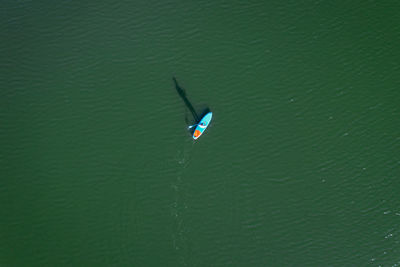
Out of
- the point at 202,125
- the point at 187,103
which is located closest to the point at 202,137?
the point at 202,125

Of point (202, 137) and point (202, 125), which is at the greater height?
point (202, 125)

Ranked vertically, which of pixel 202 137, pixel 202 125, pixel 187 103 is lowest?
pixel 202 137

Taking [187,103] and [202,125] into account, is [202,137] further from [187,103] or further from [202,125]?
[187,103]

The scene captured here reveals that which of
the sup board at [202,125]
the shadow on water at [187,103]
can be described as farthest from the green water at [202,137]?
the sup board at [202,125]

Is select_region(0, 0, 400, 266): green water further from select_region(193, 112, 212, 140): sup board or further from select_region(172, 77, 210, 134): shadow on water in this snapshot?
select_region(193, 112, 212, 140): sup board

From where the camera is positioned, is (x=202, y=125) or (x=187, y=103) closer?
(x=202, y=125)
